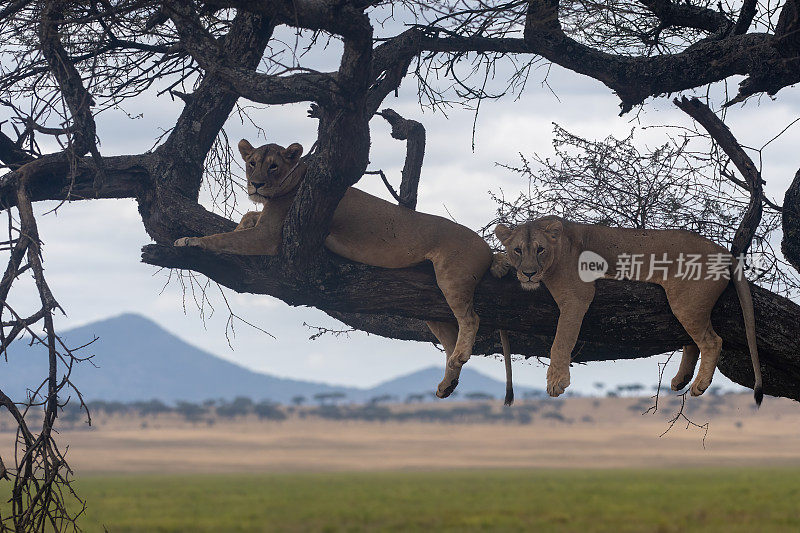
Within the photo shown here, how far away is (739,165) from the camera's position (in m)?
7.97

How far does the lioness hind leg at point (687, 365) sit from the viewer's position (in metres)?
7.90

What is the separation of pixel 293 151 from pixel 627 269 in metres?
2.92

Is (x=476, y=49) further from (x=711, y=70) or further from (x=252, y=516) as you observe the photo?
(x=252, y=516)

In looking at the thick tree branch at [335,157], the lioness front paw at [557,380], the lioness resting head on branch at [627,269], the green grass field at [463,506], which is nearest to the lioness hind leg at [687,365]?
the lioness resting head on branch at [627,269]

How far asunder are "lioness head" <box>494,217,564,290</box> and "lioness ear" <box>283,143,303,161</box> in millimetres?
1725

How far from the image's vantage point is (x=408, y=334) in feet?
29.3

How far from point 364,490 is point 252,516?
775 inches

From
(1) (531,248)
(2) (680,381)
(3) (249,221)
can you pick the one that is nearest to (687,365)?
(2) (680,381)

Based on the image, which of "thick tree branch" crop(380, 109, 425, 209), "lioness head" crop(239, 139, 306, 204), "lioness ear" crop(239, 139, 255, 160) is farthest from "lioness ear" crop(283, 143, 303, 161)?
"thick tree branch" crop(380, 109, 425, 209)

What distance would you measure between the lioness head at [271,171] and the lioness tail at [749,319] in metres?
3.74

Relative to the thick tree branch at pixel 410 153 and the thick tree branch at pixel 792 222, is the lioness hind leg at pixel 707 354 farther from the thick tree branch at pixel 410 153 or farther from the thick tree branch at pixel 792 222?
the thick tree branch at pixel 410 153

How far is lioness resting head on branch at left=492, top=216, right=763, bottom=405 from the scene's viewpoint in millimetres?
6992

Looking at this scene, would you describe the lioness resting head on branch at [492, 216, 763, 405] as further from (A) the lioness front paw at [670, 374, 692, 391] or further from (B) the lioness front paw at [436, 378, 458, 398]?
(B) the lioness front paw at [436, 378, 458, 398]

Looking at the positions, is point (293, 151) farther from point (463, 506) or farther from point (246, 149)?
point (463, 506)
